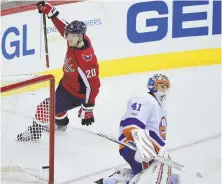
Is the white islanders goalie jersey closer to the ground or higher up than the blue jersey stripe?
higher up

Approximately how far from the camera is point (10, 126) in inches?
117

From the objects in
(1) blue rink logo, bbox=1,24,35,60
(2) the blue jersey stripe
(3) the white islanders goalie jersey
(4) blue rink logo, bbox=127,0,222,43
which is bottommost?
(2) the blue jersey stripe

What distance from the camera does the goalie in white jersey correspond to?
2730 millimetres

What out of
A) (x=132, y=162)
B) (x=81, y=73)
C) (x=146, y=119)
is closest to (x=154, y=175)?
(x=132, y=162)

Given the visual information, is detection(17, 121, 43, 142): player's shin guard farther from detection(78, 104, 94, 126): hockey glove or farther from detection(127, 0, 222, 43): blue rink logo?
detection(127, 0, 222, 43): blue rink logo

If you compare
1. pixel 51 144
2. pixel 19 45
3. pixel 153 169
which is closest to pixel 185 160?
pixel 153 169

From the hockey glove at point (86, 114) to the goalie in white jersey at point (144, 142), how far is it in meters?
0.83

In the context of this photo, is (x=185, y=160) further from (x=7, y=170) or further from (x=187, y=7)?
(x=187, y=7)

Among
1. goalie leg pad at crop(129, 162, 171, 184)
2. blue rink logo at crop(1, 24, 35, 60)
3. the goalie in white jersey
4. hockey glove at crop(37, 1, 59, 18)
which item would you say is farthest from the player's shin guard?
blue rink logo at crop(1, 24, 35, 60)

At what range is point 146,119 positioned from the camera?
9.16 feet

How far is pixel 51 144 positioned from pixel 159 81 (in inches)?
22.5

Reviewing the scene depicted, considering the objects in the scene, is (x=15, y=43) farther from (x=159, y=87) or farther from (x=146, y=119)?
(x=146, y=119)

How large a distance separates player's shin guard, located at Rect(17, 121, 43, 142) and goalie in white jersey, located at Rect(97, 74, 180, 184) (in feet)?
1.17

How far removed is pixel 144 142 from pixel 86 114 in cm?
104
